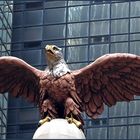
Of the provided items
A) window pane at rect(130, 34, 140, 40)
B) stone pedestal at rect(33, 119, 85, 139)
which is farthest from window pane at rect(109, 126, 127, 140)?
stone pedestal at rect(33, 119, 85, 139)

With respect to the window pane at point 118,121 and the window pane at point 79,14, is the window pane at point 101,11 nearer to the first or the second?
the window pane at point 79,14

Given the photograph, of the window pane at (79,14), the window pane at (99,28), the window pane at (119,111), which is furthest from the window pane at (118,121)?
the window pane at (79,14)

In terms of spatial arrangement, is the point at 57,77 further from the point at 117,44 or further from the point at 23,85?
the point at 117,44

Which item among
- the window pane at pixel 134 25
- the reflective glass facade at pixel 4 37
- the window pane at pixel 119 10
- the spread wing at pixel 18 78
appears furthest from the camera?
the window pane at pixel 119 10

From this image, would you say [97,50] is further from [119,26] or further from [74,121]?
[74,121]

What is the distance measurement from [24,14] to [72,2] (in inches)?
132

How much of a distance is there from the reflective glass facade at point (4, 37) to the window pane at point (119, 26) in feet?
21.7

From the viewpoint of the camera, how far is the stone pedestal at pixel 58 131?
62.9 feet

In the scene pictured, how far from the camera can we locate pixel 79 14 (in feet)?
198

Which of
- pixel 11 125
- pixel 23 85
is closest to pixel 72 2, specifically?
pixel 11 125

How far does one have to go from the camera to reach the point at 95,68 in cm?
2120

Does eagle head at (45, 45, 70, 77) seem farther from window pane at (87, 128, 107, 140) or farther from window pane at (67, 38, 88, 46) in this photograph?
window pane at (67, 38, 88, 46)

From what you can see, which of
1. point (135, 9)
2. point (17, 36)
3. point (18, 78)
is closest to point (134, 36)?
point (135, 9)

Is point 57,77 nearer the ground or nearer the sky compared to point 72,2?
nearer the ground
